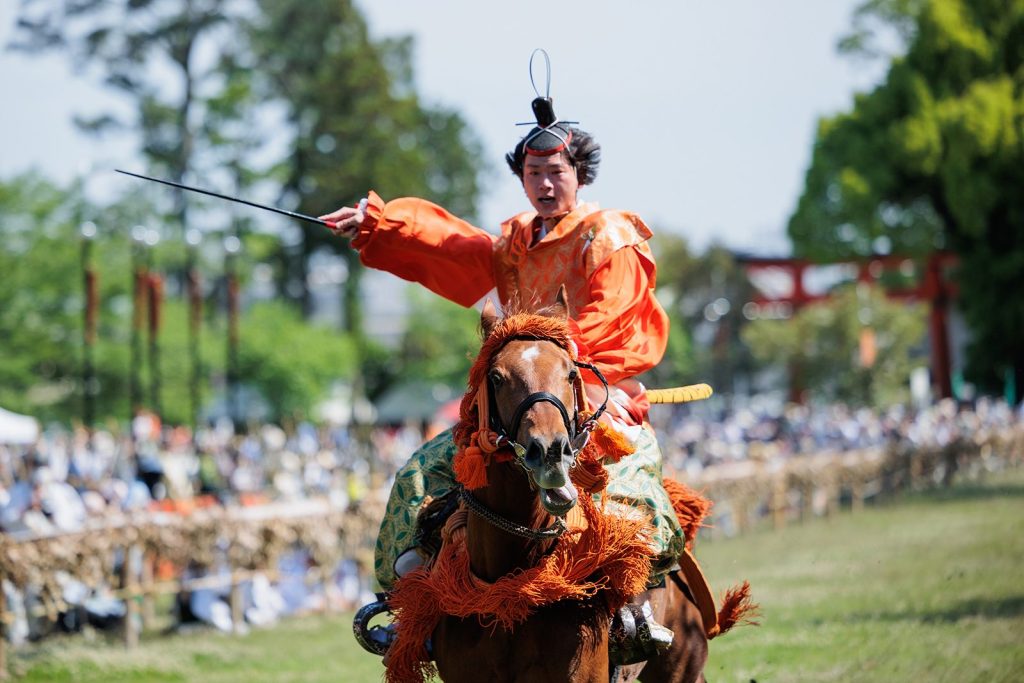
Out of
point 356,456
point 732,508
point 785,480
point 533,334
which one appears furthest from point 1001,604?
point 356,456

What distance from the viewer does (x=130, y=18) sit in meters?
37.2

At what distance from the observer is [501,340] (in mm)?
4828

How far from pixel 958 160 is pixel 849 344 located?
31.1ft

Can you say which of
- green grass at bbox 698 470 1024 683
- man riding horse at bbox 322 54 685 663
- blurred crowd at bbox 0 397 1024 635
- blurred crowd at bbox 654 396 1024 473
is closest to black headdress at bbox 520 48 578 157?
man riding horse at bbox 322 54 685 663

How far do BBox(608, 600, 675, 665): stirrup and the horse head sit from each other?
41.5 inches

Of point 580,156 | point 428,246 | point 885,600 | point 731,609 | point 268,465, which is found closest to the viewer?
point 580,156

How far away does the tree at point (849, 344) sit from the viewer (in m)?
44.0

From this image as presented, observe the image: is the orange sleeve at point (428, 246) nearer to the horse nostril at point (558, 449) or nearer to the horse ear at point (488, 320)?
the horse ear at point (488, 320)

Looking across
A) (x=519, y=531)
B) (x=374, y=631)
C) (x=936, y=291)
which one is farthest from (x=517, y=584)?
(x=936, y=291)

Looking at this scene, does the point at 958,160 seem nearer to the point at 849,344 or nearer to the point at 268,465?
the point at 849,344

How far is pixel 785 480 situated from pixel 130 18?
23.1m

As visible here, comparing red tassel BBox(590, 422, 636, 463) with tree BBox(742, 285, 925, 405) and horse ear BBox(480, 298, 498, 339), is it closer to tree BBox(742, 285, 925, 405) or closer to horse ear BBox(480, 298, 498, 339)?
horse ear BBox(480, 298, 498, 339)

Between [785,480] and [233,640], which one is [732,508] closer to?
[785,480]

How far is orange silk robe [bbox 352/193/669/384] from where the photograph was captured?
566 cm
